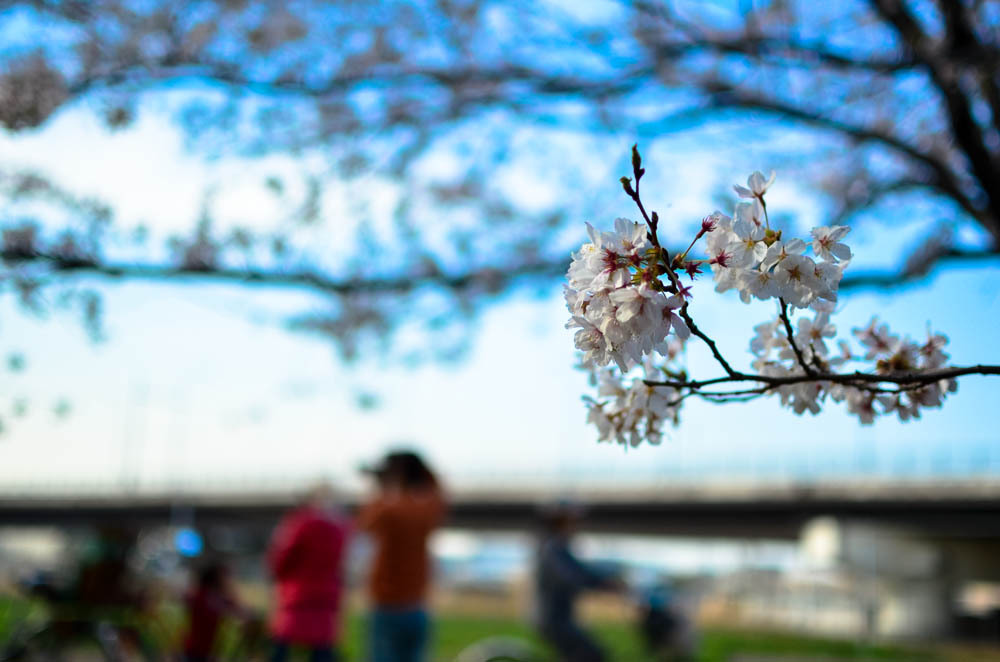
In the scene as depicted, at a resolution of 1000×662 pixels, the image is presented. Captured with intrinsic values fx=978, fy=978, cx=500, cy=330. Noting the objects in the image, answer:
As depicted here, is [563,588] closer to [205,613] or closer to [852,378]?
[205,613]

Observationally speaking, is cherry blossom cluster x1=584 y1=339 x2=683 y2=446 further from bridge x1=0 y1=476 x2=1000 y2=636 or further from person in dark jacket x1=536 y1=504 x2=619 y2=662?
bridge x1=0 y1=476 x2=1000 y2=636

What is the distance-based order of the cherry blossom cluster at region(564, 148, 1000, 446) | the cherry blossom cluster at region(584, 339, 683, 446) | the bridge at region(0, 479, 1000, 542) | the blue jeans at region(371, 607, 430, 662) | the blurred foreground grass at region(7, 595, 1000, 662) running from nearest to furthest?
the cherry blossom cluster at region(564, 148, 1000, 446) < the cherry blossom cluster at region(584, 339, 683, 446) < the blue jeans at region(371, 607, 430, 662) < the blurred foreground grass at region(7, 595, 1000, 662) < the bridge at region(0, 479, 1000, 542)

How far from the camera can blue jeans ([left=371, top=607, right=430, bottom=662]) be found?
Result: 592 centimetres

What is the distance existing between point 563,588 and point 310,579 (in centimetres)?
168

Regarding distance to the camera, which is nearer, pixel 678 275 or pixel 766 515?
pixel 678 275

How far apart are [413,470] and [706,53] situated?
10.4 feet

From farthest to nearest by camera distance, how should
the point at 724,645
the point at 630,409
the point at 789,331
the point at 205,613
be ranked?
the point at 724,645, the point at 205,613, the point at 630,409, the point at 789,331

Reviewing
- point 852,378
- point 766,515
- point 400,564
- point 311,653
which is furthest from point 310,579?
point 766,515

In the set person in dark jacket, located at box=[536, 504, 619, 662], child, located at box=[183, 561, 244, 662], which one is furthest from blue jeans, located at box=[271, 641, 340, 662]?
person in dark jacket, located at box=[536, 504, 619, 662]

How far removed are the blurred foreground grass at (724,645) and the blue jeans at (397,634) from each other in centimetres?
257

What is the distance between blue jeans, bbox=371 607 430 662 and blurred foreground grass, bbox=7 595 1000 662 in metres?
2.57

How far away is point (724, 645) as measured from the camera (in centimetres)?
1400

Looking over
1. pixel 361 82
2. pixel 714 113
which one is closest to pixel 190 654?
pixel 361 82

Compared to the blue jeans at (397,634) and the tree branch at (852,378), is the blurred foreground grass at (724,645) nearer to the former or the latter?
the blue jeans at (397,634)
